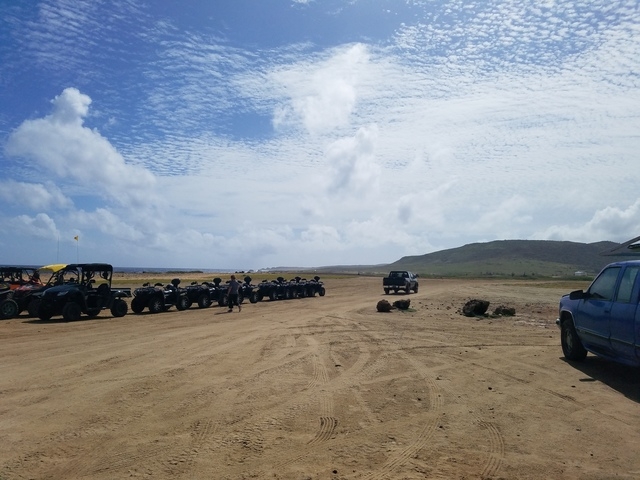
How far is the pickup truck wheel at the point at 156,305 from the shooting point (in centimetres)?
2477

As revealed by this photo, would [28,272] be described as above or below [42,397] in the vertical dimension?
above

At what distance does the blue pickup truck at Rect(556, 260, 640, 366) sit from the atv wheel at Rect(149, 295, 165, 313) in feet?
59.7

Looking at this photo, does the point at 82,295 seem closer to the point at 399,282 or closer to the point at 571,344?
the point at 571,344

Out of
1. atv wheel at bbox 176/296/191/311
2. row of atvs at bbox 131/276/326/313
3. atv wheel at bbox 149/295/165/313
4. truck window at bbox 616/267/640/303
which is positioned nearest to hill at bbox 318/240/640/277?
row of atvs at bbox 131/276/326/313

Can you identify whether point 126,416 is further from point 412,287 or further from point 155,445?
point 412,287


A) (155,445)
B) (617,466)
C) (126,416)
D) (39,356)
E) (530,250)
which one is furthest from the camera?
(530,250)

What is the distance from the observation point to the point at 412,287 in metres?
43.1

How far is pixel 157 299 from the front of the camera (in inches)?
984

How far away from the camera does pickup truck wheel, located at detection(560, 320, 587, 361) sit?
11133mm

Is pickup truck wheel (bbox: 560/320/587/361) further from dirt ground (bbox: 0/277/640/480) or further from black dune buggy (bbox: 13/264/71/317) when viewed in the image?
black dune buggy (bbox: 13/264/71/317)

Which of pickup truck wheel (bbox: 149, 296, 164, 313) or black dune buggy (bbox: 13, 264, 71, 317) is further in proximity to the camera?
pickup truck wheel (bbox: 149, 296, 164, 313)

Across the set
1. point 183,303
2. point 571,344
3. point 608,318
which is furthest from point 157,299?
point 608,318

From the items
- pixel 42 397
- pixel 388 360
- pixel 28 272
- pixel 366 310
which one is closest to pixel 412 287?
pixel 366 310

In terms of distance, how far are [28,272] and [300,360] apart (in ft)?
64.5
